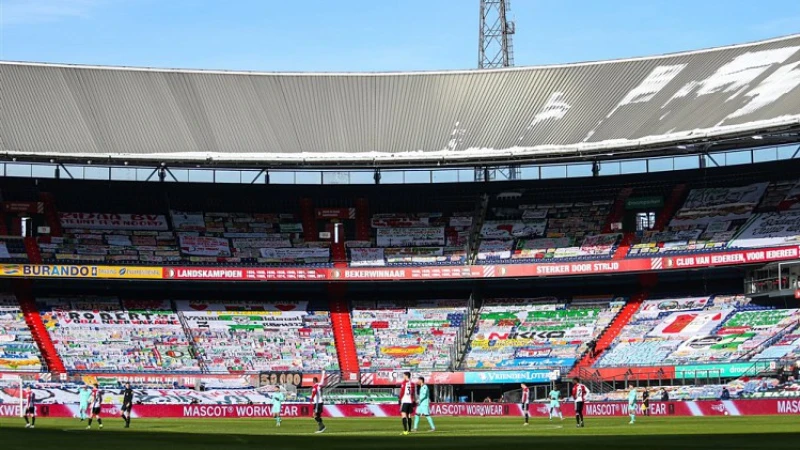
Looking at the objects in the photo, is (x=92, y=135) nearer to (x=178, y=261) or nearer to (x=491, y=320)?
(x=178, y=261)

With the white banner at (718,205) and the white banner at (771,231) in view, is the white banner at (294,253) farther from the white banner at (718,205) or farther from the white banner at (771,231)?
the white banner at (771,231)

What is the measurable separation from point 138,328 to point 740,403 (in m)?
35.2

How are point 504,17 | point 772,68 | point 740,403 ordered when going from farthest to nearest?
1. point 504,17
2. point 772,68
3. point 740,403

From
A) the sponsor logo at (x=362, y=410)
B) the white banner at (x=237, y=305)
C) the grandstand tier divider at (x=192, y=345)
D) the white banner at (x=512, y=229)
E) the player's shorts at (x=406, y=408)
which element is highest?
the white banner at (x=512, y=229)

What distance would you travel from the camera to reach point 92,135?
65.4m

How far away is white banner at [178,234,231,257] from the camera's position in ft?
235

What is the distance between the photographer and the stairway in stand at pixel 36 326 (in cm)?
6575

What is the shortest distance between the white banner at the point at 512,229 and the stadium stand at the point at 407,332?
4.64 meters

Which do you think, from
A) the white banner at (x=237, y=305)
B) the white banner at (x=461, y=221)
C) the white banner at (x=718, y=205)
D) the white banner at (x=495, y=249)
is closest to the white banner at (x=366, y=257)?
the white banner at (x=237, y=305)

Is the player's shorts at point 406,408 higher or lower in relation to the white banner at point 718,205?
lower

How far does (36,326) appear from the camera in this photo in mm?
67750

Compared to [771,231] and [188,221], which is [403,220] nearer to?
[188,221]

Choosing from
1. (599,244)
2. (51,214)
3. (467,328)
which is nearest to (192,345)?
(51,214)

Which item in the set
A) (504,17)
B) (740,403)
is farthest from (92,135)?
(740,403)
